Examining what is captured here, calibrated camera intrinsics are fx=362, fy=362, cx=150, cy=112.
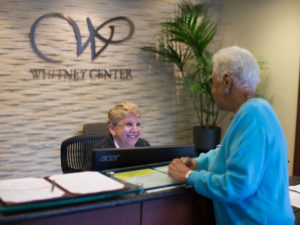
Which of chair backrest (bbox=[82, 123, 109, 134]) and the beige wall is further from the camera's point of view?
the beige wall

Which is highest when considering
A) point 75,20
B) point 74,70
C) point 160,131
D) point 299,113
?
point 75,20

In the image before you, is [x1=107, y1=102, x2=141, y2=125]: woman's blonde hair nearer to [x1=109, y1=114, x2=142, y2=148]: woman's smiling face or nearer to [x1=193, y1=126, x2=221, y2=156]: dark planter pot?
[x1=109, y1=114, x2=142, y2=148]: woman's smiling face

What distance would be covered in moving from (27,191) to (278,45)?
4431mm

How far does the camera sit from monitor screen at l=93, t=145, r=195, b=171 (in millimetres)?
1837

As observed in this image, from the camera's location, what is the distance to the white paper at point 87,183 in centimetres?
142

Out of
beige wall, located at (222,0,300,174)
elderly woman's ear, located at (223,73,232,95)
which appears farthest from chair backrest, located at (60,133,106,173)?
beige wall, located at (222,0,300,174)

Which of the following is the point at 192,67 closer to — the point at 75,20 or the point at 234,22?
the point at 234,22

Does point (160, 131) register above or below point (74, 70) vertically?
below

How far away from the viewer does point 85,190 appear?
141 centimetres

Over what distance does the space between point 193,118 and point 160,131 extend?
683mm

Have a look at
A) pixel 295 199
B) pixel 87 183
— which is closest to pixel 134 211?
pixel 87 183

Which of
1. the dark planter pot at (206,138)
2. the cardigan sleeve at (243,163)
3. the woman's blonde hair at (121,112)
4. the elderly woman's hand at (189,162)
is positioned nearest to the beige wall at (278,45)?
the dark planter pot at (206,138)

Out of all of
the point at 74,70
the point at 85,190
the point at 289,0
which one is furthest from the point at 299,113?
the point at 85,190

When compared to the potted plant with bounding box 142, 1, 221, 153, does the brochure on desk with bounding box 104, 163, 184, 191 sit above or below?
below
